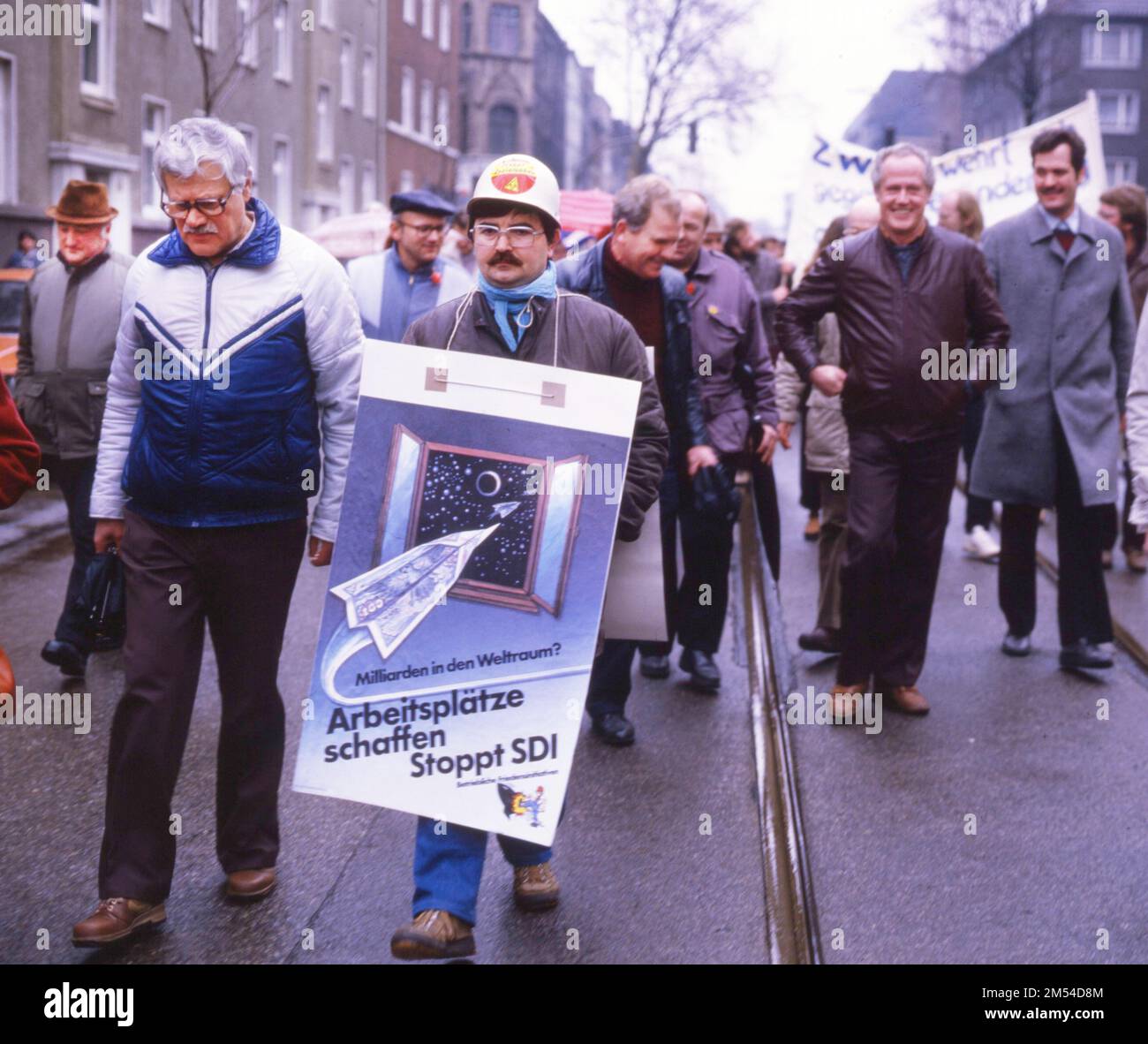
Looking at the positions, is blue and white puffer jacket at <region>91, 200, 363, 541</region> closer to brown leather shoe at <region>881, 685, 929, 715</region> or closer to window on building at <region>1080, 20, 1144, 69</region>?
brown leather shoe at <region>881, 685, 929, 715</region>

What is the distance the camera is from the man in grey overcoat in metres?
7.32

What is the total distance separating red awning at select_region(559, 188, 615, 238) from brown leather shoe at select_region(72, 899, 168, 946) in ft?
39.2

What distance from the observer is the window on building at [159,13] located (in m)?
27.7

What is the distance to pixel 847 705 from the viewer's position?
667 centimetres

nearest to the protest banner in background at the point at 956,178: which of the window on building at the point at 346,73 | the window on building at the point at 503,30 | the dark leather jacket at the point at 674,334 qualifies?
the dark leather jacket at the point at 674,334

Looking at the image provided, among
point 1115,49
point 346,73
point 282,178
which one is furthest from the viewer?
point 1115,49

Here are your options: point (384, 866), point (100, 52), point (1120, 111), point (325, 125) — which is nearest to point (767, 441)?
point (384, 866)

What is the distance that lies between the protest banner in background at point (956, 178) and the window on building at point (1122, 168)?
58.5 m

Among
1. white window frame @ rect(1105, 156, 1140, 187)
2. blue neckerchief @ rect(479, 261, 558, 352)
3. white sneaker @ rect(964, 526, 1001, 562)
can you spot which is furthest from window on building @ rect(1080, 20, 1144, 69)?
blue neckerchief @ rect(479, 261, 558, 352)

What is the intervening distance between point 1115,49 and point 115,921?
72.5 metres

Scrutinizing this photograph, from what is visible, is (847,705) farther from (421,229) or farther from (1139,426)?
(421,229)

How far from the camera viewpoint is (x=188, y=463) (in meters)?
4.29

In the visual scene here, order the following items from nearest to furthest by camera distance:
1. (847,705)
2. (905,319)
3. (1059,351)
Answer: (905,319)
(847,705)
(1059,351)
